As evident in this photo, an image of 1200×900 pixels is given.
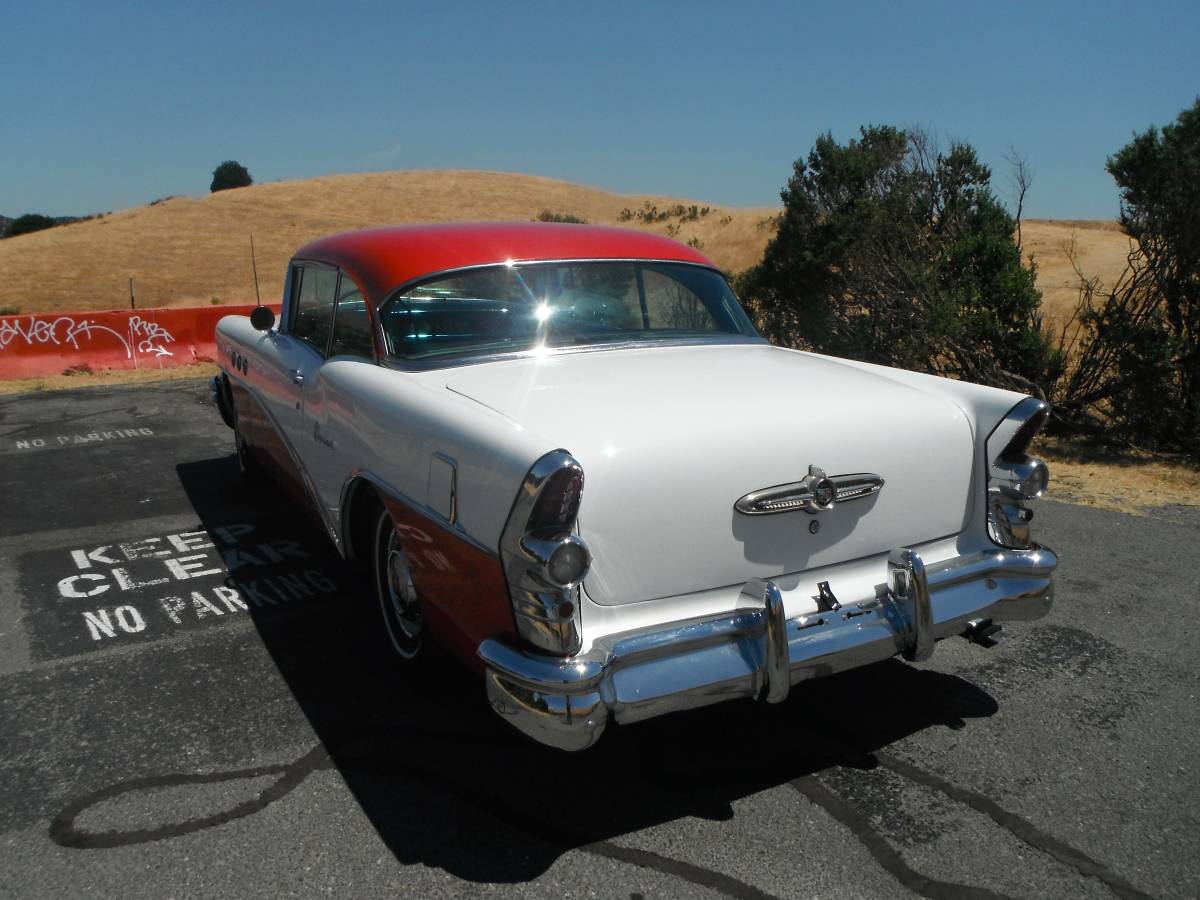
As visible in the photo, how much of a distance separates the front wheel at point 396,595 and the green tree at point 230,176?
256 feet

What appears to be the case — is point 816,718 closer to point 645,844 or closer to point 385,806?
point 645,844

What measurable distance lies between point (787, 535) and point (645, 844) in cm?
94

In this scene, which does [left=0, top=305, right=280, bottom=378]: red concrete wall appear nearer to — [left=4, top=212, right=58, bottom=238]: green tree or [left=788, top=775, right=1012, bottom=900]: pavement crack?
[left=788, top=775, right=1012, bottom=900]: pavement crack

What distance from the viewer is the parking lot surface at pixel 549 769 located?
250 centimetres

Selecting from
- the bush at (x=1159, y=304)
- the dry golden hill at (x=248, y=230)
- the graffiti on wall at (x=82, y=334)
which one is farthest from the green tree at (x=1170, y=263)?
the dry golden hill at (x=248, y=230)

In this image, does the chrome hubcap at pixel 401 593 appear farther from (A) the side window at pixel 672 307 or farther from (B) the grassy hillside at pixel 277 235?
(B) the grassy hillside at pixel 277 235

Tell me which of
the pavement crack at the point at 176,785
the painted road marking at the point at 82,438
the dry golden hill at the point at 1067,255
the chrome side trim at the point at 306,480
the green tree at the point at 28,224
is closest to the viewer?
the pavement crack at the point at 176,785

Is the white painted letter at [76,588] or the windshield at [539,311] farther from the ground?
the windshield at [539,311]

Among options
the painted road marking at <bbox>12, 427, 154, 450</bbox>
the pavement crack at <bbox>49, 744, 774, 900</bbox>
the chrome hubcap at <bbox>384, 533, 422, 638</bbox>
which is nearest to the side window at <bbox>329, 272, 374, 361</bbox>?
the chrome hubcap at <bbox>384, 533, 422, 638</bbox>

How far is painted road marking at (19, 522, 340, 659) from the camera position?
165 inches

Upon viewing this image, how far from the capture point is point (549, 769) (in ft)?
9.87

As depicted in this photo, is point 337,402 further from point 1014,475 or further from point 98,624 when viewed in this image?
point 1014,475

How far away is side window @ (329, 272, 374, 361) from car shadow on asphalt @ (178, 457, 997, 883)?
3.92 ft

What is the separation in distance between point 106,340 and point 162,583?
983 centimetres
